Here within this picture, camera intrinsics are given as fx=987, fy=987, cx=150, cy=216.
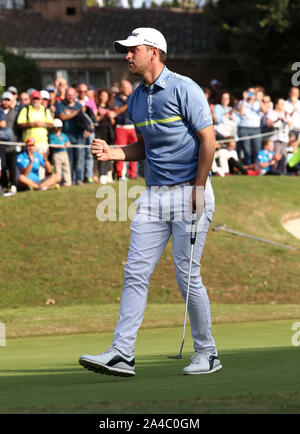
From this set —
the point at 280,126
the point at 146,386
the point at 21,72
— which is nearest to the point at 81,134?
the point at 280,126

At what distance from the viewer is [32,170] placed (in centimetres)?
2005

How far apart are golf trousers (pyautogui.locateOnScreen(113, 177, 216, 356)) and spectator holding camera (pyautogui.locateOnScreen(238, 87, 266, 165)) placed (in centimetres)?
1773

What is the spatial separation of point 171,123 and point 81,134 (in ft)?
46.3

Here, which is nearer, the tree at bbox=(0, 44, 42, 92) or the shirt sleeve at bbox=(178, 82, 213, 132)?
the shirt sleeve at bbox=(178, 82, 213, 132)

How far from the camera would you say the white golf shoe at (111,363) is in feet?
21.5

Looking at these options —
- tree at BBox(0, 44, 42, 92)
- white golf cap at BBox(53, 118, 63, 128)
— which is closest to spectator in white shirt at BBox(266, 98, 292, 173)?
white golf cap at BBox(53, 118, 63, 128)

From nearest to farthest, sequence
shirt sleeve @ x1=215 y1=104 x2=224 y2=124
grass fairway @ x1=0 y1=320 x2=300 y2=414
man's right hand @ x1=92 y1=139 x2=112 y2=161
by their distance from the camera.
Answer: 1. grass fairway @ x1=0 y1=320 x2=300 y2=414
2. man's right hand @ x1=92 y1=139 x2=112 y2=161
3. shirt sleeve @ x1=215 y1=104 x2=224 y2=124

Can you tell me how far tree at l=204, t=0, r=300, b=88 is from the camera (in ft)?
123

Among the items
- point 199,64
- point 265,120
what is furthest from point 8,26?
point 265,120

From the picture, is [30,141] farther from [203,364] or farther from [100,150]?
[203,364]

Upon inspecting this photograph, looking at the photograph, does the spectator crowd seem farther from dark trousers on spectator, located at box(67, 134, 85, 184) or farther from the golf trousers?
the golf trousers

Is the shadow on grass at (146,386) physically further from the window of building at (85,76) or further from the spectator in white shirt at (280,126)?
the window of building at (85,76)
